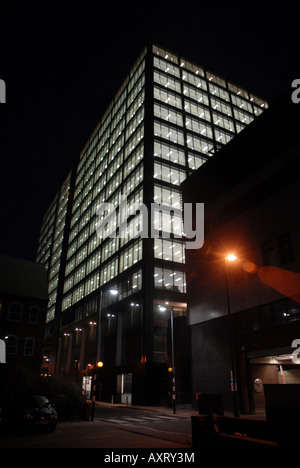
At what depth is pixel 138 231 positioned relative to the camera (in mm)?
49312

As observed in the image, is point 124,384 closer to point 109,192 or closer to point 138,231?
point 138,231

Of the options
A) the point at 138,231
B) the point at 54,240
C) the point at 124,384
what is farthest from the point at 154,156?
the point at 54,240

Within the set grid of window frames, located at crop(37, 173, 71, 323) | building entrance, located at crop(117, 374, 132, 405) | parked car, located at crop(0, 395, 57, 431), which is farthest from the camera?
grid of window frames, located at crop(37, 173, 71, 323)

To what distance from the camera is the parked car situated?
14.5 m

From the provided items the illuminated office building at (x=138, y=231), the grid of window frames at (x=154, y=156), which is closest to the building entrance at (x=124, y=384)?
the illuminated office building at (x=138, y=231)

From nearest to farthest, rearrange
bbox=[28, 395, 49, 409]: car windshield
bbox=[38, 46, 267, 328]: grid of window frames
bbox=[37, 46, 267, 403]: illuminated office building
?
1. bbox=[28, 395, 49, 409]: car windshield
2. bbox=[37, 46, 267, 403]: illuminated office building
3. bbox=[38, 46, 267, 328]: grid of window frames

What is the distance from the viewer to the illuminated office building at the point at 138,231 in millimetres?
43875

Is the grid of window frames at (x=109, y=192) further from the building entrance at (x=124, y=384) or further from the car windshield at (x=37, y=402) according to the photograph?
the car windshield at (x=37, y=402)

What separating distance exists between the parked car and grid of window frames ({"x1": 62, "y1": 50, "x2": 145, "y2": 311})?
30847 millimetres

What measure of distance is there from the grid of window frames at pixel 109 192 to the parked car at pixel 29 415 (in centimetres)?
3085

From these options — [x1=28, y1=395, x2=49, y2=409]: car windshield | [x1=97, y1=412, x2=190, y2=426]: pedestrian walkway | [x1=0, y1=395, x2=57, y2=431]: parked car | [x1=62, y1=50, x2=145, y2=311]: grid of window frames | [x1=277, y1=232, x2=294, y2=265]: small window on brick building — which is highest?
[x1=62, y1=50, x2=145, y2=311]: grid of window frames

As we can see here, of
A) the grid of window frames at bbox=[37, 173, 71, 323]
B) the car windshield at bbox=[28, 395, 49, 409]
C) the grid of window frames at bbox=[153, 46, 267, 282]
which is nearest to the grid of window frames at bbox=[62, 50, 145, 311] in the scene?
the grid of window frames at bbox=[153, 46, 267, 282]

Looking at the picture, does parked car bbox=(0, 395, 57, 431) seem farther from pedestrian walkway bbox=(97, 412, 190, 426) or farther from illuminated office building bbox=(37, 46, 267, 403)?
illuminated office building bbox=(37, 46, 267, 403)

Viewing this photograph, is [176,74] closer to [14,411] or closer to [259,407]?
[259,407]
